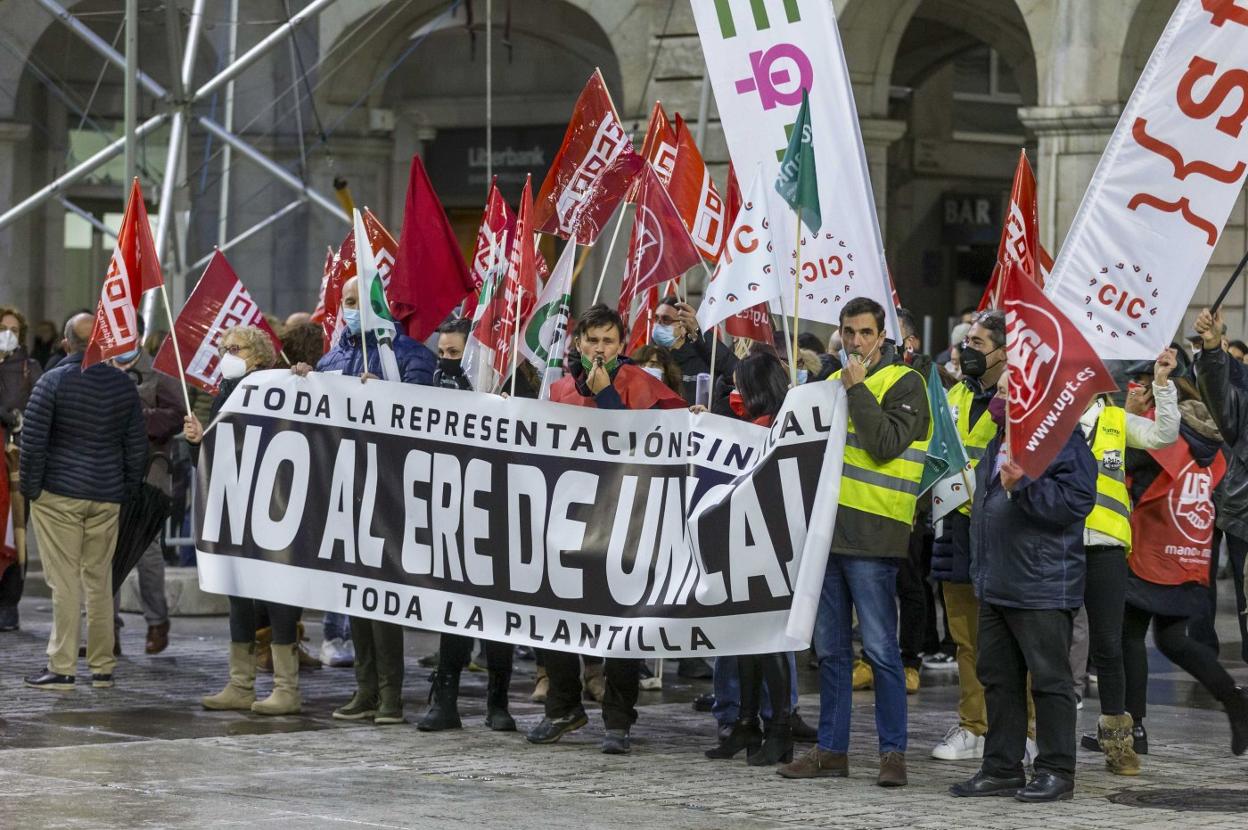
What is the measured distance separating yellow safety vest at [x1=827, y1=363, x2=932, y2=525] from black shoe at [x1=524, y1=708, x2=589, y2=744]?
177 cm

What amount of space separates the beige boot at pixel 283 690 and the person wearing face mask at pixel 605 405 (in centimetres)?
133

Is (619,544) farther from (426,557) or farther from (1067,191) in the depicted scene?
(1067,191)

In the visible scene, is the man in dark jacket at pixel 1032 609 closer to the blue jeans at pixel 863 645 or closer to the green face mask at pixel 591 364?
the blue jeans at pixel 863 645

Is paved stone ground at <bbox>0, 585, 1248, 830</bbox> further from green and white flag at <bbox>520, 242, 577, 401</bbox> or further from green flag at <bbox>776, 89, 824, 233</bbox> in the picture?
green flag at <bbox>776, 89, 824, 233</bbox>

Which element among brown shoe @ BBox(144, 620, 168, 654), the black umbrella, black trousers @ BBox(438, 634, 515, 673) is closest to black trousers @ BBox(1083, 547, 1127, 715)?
black trousers @ BBox(438, 634, 515, 673)

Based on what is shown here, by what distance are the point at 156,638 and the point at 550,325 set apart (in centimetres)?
398

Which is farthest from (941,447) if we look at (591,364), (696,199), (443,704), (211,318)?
(211,318)

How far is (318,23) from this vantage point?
80.1ft

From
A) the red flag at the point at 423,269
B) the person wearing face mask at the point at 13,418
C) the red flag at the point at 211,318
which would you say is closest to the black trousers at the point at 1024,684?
the red flag at the point at 423,269

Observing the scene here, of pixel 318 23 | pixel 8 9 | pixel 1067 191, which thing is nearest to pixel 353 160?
pixel 318 23

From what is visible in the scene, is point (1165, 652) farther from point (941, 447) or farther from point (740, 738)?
point (740, 738)

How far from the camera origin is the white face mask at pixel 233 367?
35.5ft

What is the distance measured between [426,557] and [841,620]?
215 cm

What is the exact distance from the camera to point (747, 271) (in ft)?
30.9
